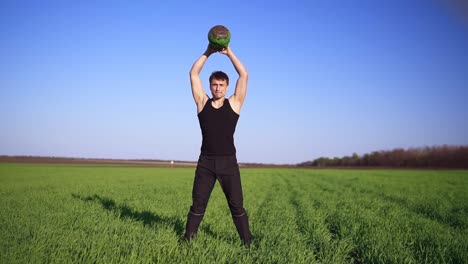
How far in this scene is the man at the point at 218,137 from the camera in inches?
186

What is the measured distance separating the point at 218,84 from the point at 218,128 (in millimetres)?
576

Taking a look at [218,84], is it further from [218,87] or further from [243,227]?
[243,227]

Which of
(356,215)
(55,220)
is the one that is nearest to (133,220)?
(55,220)

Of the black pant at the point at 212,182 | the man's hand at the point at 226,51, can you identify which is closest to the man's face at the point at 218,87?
the man's hand at the point at 226,51

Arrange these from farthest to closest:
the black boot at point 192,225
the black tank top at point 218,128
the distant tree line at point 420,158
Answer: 1. the distant tree line at point 420,158
2. the black boot at point 192,225
3. the black tank top at point 218,128

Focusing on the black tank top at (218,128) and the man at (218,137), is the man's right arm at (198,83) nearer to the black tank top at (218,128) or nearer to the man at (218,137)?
the man at (218,137)

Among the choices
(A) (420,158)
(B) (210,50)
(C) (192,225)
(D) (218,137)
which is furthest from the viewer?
(A) (420,158)

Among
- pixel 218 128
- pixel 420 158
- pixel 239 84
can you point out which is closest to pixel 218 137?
pixel 218 128

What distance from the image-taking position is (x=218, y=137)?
471 centimetres

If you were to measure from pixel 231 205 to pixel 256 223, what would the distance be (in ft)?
7.78

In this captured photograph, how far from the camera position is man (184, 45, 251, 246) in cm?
472

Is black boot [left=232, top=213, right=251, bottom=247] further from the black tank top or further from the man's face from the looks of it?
the man's face

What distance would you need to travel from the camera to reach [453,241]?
5.63 metres

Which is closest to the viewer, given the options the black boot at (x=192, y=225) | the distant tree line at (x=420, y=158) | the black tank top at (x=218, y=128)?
the black tank top at (x=218, y=128)
